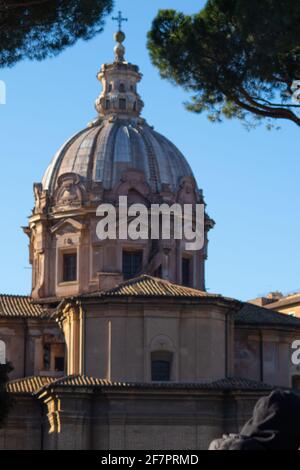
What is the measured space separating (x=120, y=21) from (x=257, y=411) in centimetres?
4420

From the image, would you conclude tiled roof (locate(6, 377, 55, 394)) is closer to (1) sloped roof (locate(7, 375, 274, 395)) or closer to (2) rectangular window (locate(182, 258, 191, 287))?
(1) sloped roof (locate(7, 375, 274, 395))

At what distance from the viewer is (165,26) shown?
22.7m

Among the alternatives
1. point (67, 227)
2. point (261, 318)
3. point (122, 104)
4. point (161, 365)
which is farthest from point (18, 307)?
point (122, 104)

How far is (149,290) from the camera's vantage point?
36594 millimetres

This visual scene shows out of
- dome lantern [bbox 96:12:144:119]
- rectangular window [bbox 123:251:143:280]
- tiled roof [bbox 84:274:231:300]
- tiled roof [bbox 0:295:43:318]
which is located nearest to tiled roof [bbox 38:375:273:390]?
tiled roof [bbox 84:274:231:300]

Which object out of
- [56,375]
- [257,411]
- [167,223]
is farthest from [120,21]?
[257,411]

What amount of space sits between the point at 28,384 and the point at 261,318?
368 inches

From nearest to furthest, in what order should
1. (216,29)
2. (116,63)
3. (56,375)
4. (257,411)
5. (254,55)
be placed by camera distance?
(257,411) → (254,55) → (216,29) → (56,375) → (116,63)

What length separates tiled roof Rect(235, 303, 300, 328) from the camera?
3991 cm

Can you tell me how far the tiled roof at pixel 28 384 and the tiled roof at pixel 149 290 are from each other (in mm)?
4171

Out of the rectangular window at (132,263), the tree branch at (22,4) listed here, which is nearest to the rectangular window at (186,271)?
the rectangular window at (132,263)

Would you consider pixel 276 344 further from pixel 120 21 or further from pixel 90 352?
pixel 120 21

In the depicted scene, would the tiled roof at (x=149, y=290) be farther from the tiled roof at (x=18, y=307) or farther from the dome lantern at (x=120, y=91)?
the dome lantern at (x=120, y=91)

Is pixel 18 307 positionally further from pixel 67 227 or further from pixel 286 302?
pixel 286 302
